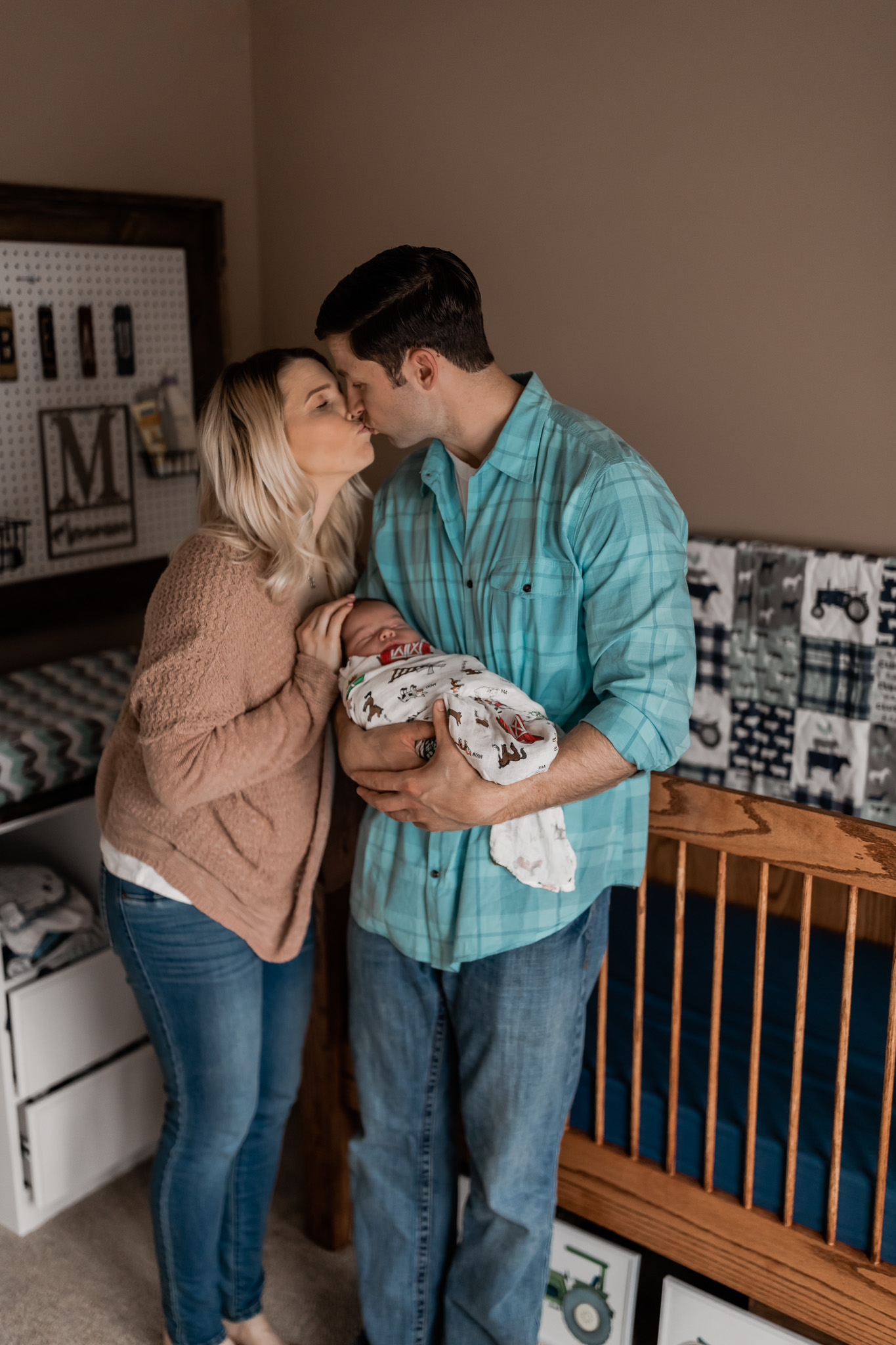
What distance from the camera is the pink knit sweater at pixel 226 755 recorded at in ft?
4.75

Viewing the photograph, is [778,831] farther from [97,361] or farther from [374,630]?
[97,361]

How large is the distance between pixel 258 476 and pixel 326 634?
22cm

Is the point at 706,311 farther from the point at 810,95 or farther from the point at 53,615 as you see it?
the point at 53,615

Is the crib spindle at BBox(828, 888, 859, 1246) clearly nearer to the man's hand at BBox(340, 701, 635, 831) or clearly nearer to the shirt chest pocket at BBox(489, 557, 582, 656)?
the man's hand at BBox(340, 701, 635, 831)

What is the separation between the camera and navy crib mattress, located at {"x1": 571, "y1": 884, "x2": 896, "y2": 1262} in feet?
5.04

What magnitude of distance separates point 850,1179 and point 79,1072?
1.34 meters

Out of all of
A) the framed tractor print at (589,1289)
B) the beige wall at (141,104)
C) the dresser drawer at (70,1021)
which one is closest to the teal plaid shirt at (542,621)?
the framed tractor print at (589,1289)

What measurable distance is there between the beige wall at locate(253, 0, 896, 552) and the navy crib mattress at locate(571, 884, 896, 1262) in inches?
29.1

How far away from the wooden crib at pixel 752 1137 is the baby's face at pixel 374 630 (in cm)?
40

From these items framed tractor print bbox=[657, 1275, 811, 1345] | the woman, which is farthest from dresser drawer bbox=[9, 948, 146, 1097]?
framed tractor print bbox=[657, 1275, 811, 1345]

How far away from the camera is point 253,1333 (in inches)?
71.8

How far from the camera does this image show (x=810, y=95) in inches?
73.4

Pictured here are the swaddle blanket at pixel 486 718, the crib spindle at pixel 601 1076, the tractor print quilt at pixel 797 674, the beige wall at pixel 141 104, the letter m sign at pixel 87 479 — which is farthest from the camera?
the letter m sign at pixel 87 479

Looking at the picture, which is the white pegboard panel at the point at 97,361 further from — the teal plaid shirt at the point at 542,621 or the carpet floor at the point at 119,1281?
the carpet floor at the point at 119,1281
